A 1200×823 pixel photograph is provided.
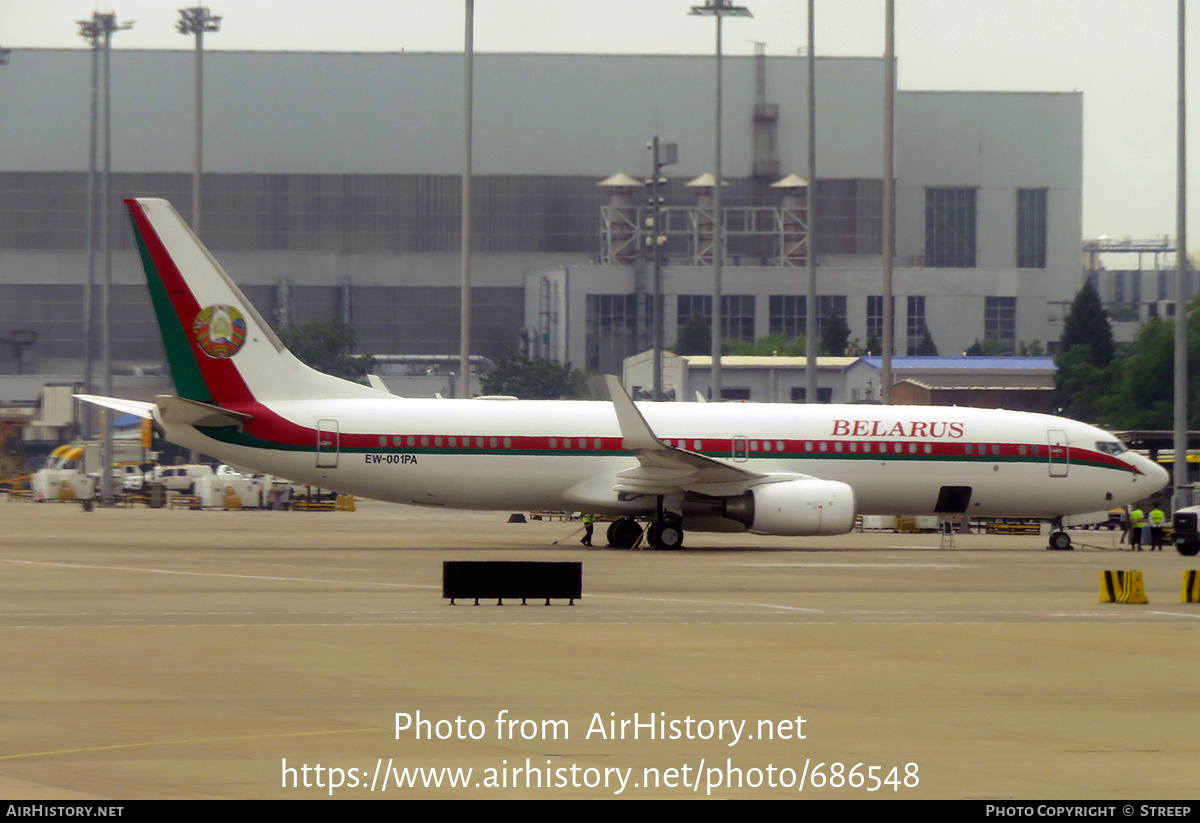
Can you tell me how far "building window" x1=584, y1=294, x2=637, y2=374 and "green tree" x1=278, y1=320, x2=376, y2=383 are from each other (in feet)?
51.4

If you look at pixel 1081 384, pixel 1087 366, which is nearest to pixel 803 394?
pixel 1081 384

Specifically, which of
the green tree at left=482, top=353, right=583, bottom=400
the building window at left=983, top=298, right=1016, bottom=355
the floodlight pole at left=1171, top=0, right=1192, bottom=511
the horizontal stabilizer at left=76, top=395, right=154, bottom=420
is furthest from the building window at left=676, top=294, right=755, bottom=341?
the horizontal stabilizer at left=76, top=395, right=154, bottom=420

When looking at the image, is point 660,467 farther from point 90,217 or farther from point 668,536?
point 90,217

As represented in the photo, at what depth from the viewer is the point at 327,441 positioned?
3950cm

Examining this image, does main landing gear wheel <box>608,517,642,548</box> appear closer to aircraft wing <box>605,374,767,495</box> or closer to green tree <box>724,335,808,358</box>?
aircraft wing <box>605,374,767,495</box>

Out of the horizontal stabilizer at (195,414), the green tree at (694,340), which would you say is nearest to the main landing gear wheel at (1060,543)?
the horizontal stabilizer at (195,414)

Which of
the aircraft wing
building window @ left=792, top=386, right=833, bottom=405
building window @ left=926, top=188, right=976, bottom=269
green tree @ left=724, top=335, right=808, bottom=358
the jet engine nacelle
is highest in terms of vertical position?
building window @ left=926, top=188, right=976, bottom=269

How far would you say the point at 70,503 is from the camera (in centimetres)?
7631

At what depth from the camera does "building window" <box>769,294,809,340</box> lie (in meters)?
133

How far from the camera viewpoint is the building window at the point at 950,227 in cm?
14338

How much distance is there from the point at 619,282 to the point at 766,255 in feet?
48.9

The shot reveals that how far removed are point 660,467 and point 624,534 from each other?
9.61 feet

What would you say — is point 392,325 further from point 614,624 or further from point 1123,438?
point 614,624

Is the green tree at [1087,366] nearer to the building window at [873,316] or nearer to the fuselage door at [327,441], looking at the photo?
the building window at [873,316]
